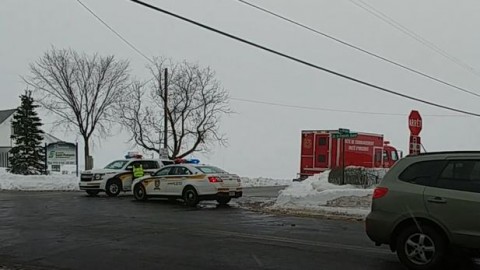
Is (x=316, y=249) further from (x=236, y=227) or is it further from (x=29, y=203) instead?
(x=29, y=203)

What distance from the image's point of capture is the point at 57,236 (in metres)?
12.3

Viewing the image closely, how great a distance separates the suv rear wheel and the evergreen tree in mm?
41625

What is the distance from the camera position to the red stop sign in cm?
1588

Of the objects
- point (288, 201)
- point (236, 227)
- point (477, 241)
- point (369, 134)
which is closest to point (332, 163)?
point (369, 134)

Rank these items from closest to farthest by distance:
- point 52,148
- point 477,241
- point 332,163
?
1. point 477,241
2. point 332,163
3. point 52,148

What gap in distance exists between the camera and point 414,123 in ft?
52.2

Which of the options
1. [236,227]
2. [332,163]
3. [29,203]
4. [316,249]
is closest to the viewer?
[316,249]

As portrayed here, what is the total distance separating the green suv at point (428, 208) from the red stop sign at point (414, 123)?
289 inches

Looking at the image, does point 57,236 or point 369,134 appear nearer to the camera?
point 57,236

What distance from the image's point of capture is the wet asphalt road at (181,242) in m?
9.14

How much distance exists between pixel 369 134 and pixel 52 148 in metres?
21.3

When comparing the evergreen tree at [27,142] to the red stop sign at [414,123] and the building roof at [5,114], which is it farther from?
the red stop sign at [414,123]

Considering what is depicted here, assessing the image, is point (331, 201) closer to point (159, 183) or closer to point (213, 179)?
point (213, 179)

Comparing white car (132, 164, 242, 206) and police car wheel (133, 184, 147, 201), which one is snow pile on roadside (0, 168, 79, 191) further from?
white car (132, 164, 242, 206)
